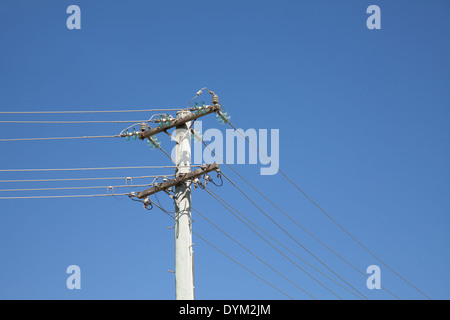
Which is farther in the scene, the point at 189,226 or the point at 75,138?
the point at 75,138

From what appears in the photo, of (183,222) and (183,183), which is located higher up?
(183,183)

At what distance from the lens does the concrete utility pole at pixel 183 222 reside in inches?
773

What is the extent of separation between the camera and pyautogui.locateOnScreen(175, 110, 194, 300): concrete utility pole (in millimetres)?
19641

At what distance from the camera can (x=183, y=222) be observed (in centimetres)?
2016
